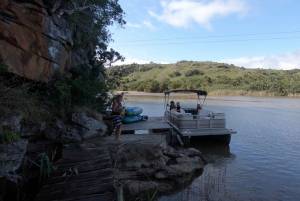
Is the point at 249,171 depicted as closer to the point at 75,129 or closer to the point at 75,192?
the point at 75,129

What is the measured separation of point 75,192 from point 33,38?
5.40 m

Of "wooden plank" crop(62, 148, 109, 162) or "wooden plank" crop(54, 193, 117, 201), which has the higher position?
"wooden plank" crop(62, 148, 109, 162)

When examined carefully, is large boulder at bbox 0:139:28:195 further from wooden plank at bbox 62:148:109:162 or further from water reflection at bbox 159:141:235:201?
water reflection at bbox 159:141:235:201

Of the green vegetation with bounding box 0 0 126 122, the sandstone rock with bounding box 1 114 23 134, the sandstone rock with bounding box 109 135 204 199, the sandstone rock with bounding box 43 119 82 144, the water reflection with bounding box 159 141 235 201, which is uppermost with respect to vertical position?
the green vegetation with bounding box 0 0 126 122

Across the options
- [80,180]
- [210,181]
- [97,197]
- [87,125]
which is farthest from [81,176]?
[210,181]

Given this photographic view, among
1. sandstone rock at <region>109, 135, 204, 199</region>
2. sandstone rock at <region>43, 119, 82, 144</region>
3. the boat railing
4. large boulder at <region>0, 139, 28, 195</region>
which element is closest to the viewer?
large boulder at <region>0, 139, 28, 195</region>

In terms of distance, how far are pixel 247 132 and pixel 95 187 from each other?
1406 centimetres

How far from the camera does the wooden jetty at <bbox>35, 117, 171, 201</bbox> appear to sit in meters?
5.26

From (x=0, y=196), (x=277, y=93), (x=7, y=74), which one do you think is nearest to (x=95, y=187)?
(x=0, y=196)

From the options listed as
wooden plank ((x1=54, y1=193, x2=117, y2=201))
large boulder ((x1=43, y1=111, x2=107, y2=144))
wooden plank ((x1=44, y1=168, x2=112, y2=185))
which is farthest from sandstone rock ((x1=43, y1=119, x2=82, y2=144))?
wooden plank ((x1=54, y1=193, x2=117, y2=201))

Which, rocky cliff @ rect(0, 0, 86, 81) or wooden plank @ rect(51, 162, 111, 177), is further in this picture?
rocky cliff @ rect(0, 0, 86, 81)

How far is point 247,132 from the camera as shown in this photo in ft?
56.1

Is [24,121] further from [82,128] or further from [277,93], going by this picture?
[277,93]

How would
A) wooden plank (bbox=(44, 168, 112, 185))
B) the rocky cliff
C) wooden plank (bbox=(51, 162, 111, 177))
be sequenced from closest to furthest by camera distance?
wooden plank (bbox=(44, 168, 112, 185))
wooden plank (bbox=(51, 162, 111, 177))
the rocky cliff
